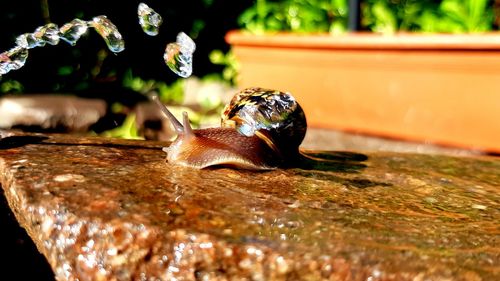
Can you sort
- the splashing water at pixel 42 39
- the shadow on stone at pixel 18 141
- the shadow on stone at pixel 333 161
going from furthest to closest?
the splashing water at pixel 42 39
the shadow on stone at pixel 333 161
the shadow on stone at pixel 18 141

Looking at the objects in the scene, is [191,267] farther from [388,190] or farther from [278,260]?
[388,190]

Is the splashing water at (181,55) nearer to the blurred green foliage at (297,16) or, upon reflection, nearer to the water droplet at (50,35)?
the water droplet at (50,35)

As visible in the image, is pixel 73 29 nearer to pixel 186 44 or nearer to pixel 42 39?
pixel 42 39

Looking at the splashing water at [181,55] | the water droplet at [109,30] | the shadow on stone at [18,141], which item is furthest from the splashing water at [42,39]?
the shadow on stone at [18,141]

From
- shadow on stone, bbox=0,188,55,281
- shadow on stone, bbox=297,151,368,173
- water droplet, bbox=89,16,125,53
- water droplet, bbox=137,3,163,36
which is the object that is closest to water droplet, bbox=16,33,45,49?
water droplet, bbox=89,16,125,53

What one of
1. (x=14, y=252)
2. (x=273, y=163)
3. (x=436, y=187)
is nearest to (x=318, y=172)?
(x=273, y=163)

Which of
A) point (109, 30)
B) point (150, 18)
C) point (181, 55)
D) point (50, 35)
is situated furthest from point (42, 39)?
point (181, 55)
